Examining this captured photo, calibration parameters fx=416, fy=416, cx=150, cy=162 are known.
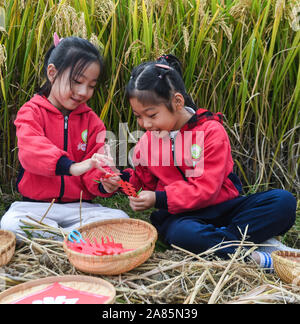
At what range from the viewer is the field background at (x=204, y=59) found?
2.02m

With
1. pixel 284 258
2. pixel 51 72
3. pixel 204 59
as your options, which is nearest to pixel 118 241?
pixel 284 258

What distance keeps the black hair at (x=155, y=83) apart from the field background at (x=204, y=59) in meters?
0.24

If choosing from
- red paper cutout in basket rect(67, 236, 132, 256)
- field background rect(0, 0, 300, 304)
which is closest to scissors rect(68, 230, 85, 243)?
red paper cutout in basket rect(67, 236, 132, 256)

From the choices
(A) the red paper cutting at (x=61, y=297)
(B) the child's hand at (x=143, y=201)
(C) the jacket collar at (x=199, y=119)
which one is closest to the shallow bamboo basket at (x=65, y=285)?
(A) the red paper cutting at (x=61, y=297)

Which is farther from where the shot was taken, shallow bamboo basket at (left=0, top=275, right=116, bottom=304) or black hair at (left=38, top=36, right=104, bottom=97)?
black hair at (left=38, top=36, right=104, bottom=97)

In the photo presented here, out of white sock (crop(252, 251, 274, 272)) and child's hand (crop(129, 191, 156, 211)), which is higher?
child's hand (crop(129, 191, 156, 211))

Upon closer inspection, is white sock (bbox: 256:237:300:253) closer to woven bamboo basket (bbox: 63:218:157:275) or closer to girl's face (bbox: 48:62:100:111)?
woven bamboo basket (bbox: 63:218:157:275)

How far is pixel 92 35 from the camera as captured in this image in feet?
6.20

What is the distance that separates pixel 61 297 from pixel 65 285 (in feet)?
0.26

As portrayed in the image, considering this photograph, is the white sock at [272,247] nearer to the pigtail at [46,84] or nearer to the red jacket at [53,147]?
the red jacket at [53,147]

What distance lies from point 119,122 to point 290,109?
91 cm

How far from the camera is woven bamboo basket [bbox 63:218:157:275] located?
1.33 metres
